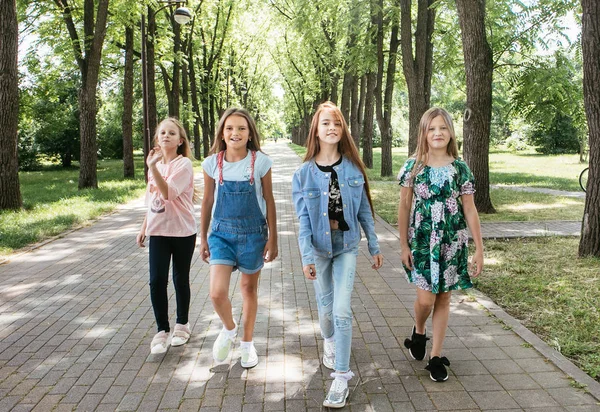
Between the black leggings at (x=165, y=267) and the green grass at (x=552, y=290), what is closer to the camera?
the black leggings at (x=165, y=267)

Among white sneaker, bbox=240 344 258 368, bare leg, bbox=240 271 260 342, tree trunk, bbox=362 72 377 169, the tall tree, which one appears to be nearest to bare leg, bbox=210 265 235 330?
bare leg, bbox=240 271 260 342

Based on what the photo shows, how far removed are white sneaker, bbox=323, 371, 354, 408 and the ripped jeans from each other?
0.05m

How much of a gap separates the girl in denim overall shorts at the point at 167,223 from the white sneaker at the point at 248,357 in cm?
73

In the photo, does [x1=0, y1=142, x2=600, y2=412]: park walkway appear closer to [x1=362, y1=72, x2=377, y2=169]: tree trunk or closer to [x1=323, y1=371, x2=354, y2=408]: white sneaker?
[x1=323, y1=371, x2=354, y2=408]: white sneaker

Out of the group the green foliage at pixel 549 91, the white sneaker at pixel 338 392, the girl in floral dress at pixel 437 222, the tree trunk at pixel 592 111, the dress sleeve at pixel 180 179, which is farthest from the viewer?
the green foliage at pixel 549 91

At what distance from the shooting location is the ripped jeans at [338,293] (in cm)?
336

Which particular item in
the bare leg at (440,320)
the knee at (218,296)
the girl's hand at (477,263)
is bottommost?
the bare leg at (440,320)

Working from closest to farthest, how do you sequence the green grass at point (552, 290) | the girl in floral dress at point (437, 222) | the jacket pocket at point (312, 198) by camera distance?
the jacket pocket at point (312, 198) → the girl in floral dress at point (437, 222) → the green grass at point (552, 290)

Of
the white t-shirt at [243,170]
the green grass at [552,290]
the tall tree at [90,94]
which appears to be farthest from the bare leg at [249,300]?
the tall tree at [90,94]

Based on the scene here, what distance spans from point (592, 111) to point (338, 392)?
554 cm

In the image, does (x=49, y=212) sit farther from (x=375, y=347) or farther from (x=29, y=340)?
(x=375, y=347)

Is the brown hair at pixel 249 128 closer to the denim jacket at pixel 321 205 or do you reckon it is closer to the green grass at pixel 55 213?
the denim jacket at pixel 321 205

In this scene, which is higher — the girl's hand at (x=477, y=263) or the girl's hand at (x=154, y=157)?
the girl's hand at (x=154, y=157)

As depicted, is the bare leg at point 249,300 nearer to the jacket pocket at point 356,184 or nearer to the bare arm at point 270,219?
the bare arm at point 270,219
